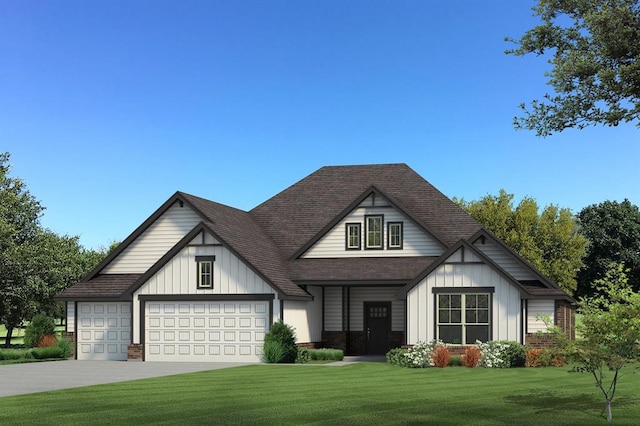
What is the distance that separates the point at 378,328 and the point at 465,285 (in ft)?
21.9

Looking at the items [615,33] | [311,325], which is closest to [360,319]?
[311,325]

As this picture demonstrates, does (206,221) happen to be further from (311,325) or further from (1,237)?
(1,237)

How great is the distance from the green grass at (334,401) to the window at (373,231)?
488 inches

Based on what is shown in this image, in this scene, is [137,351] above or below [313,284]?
below

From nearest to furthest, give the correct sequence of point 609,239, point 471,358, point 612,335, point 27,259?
point 612,335
point 471,358
point 27,259
point 609,239

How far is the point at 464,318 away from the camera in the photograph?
3378 cm

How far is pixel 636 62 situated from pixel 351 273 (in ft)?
57.7

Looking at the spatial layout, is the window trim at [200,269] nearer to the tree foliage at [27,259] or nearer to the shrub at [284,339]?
the shrub at [284,339]

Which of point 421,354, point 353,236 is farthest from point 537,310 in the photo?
point 353,236

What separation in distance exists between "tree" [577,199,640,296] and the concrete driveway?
52.3 metres

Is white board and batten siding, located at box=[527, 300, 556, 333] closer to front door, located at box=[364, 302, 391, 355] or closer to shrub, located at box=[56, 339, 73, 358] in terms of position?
front door, located at box=[364, 302, 391, 355]

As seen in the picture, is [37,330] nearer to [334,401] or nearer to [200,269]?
[200,269]

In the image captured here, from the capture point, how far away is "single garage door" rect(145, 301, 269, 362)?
34906 mm

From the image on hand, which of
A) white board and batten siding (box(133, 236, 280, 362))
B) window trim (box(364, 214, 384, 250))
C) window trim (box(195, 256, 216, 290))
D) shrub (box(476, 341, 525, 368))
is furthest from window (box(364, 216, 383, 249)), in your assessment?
shrub (box(476, 341, 525, 368))
